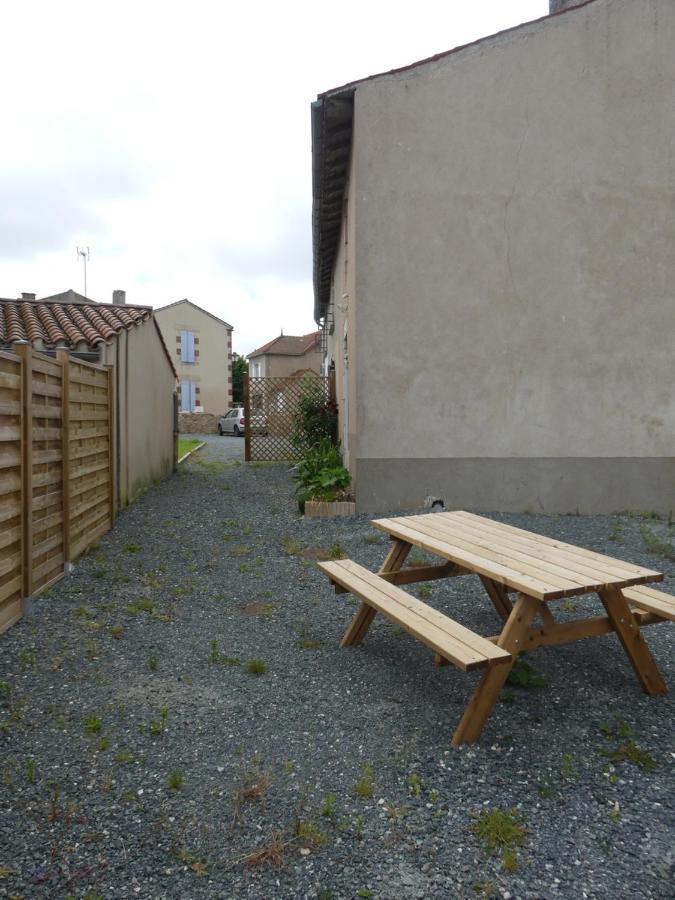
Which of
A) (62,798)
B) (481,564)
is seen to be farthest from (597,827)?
(62,798)

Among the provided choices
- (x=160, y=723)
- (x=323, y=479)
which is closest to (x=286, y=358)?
(x=323, y=479)

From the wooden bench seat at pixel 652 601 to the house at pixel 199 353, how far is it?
3257cm

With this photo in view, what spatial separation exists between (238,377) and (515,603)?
158 feet

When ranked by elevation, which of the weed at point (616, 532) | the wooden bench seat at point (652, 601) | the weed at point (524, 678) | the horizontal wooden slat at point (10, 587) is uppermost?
the wooden bench seat at point (652, 601)

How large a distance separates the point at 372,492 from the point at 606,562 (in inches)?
189

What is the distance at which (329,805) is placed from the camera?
2.42 meters

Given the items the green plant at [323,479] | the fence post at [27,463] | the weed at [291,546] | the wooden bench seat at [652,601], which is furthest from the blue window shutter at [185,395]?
the wooden bench seat at [652,601]

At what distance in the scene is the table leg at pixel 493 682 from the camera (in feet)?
9.16

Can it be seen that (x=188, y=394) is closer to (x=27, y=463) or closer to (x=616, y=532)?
(x=616, y=532)

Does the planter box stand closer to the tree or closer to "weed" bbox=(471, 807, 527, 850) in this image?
"weed" bbox=(471, 807, 527, 850)

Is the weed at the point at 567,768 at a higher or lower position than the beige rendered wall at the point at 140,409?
lower

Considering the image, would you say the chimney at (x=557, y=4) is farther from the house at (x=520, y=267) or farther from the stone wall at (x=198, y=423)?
the stone wall at (x=198, y=423)

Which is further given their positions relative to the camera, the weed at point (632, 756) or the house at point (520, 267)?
the house at point (520, 267)

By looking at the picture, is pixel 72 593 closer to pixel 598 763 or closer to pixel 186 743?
pixel 186 743
